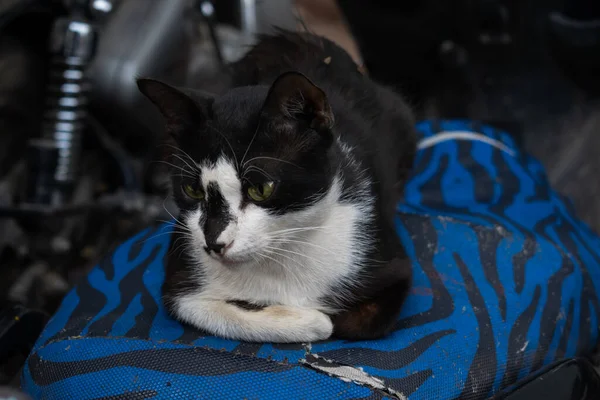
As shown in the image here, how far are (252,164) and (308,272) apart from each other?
0.18 m

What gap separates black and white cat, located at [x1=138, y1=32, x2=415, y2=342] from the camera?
791 mm

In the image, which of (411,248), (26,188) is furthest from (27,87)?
(411,248)

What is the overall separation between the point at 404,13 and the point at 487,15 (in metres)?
0.21

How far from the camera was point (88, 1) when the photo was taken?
1.34m

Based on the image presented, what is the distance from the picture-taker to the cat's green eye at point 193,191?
83 centimetres

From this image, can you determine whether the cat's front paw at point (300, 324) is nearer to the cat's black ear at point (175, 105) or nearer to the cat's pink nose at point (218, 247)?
the cat's pink nose at point (218, 247)

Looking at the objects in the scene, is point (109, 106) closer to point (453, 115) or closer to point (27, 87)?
point (27, 87)

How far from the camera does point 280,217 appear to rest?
806 millimetres

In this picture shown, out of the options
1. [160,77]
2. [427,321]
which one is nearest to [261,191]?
[427,321]

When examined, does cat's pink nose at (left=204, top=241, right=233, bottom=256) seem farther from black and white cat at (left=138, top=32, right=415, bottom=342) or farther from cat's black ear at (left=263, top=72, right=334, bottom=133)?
cat's black ear at (left=263, top=72, right=334, bottom=133)

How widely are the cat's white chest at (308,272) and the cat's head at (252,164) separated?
1.5 inches

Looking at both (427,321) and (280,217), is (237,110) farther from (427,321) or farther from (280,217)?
(427,321)

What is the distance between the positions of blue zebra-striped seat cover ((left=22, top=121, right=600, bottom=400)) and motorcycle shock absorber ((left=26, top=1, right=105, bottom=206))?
0.94 ft

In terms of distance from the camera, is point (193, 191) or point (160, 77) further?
point (160, 77)
